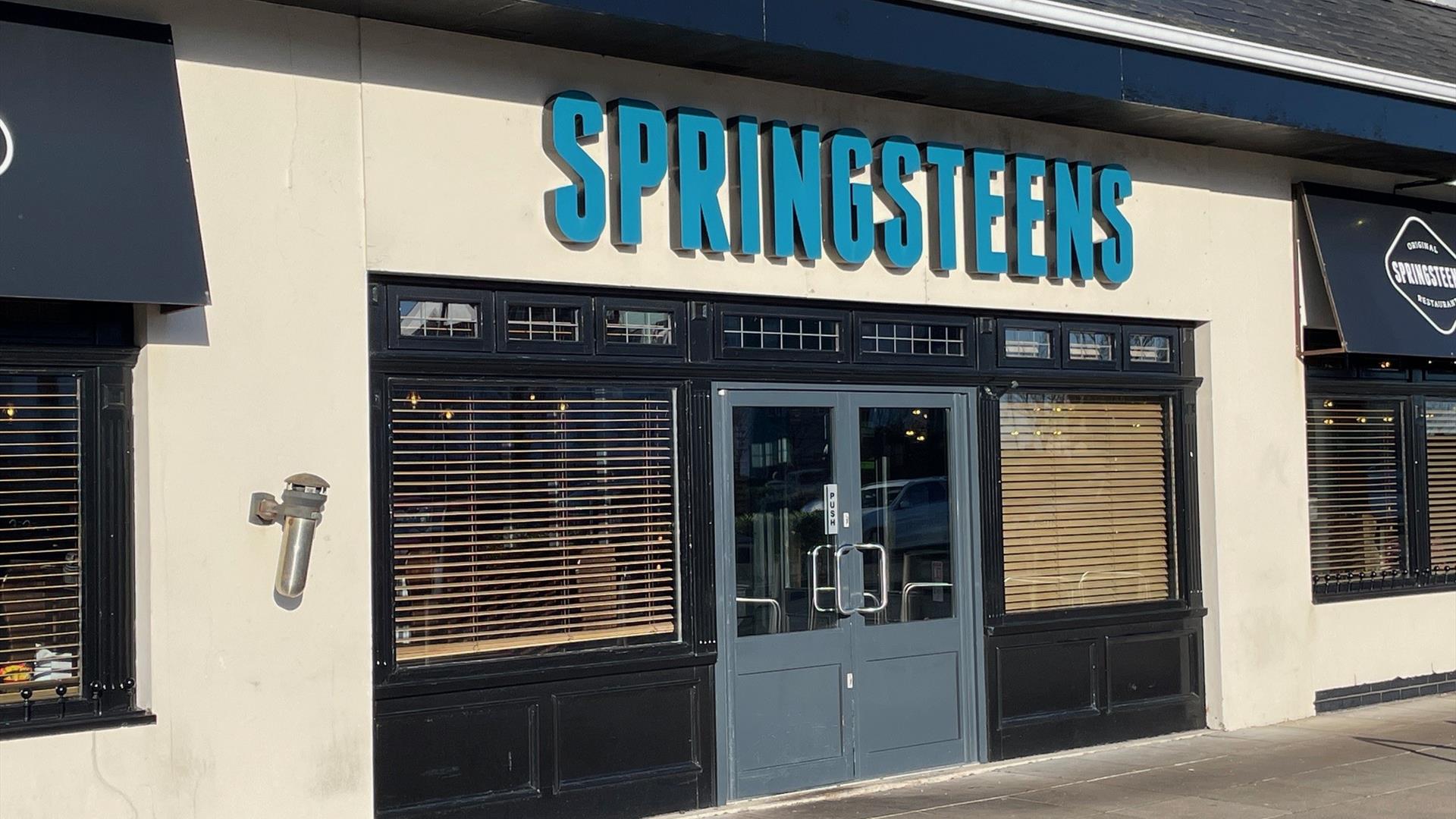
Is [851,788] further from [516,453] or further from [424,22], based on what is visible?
[424,22]

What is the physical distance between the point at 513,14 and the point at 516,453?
7.36ft

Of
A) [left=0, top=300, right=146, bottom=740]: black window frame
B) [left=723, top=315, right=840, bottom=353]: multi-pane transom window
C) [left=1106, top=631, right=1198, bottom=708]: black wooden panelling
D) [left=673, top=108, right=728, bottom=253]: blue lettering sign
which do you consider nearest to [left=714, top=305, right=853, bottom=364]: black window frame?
[left=723, top=315, right=840, bottom=353]: multi-pane transom window

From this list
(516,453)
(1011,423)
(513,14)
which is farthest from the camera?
(1011,423)

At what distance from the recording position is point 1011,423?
10234 millimetres

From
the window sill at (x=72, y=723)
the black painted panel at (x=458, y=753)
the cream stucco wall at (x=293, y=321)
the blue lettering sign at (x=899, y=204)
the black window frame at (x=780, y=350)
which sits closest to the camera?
the window sill at (x=72, y=723)

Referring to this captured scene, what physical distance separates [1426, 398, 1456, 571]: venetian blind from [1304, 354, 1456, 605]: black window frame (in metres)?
0.07

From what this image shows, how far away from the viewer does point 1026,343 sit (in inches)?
405

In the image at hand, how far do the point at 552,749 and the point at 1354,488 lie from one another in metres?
7.33

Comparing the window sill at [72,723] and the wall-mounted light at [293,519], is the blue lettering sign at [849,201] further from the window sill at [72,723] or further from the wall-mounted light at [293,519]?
the window sill at [72,723]

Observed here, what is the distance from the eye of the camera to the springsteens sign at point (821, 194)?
8234mm

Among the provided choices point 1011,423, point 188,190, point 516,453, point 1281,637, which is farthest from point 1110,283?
point 188,190

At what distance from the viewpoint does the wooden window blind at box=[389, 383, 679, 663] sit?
25.5ft

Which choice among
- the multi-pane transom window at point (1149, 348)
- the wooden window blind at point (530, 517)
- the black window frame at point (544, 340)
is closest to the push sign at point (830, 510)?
the wooden window blind at point (530, 517)

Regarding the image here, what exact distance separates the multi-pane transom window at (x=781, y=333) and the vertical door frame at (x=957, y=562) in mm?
221
